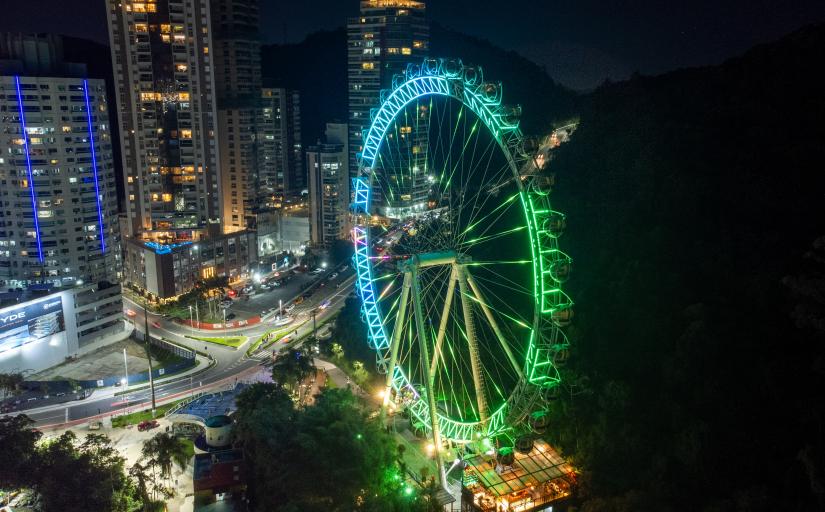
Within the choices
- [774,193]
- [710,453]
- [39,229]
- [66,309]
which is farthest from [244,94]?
[710,453]

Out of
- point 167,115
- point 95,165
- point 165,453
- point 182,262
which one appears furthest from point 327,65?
point 165,453

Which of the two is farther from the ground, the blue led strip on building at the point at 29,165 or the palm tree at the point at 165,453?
the blue led strip on building at the point at 29,165

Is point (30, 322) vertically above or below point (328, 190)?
below

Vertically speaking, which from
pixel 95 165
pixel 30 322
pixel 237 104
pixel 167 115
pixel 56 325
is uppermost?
pixel 237 104

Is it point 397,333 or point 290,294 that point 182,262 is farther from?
point 397,333

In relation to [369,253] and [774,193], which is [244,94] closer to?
[369,253]

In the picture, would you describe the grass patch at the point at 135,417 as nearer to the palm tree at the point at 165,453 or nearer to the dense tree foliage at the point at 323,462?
the palm tree at the point at 165,453

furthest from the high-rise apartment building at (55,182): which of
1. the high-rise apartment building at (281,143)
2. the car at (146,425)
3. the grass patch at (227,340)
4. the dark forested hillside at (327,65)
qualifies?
the dark forested hillside at (327,65)
